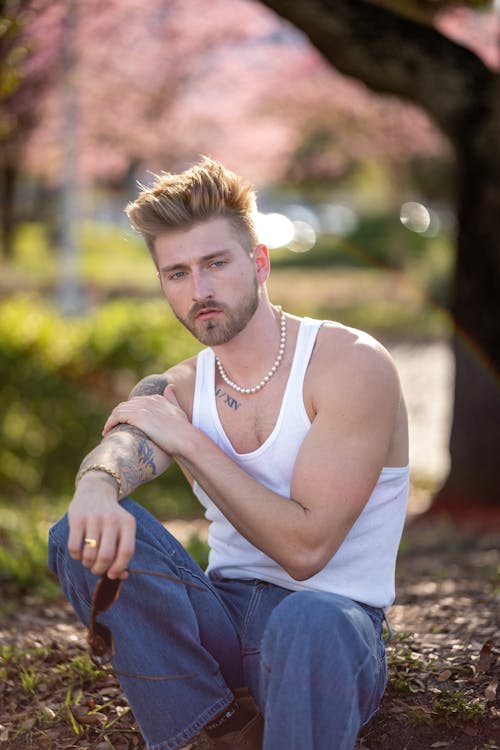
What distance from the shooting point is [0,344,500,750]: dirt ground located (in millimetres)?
2705

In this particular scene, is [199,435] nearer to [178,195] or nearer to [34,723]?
[178,195]

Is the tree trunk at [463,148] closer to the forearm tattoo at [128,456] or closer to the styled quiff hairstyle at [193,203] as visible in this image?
the styled quiff hairstyle at [193,203]

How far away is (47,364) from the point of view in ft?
24.6

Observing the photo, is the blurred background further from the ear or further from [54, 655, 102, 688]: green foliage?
[54, 655, 102, 688]: green foliage

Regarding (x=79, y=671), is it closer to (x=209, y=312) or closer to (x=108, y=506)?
(x=108, y=506)

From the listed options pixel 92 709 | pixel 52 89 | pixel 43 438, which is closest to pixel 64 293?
pixel 52 89

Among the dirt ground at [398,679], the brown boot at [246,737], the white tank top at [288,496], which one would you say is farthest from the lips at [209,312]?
the dirt ground at [398,679]

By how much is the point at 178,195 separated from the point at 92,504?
0.91 m

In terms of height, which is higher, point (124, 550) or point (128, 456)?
point (128, 456)

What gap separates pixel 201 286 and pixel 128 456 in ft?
1.70

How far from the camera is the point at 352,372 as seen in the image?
2.57 m

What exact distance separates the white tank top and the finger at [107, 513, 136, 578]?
0.47 metres

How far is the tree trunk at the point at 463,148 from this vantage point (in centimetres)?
597

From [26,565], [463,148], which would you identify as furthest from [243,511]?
[463,148]
